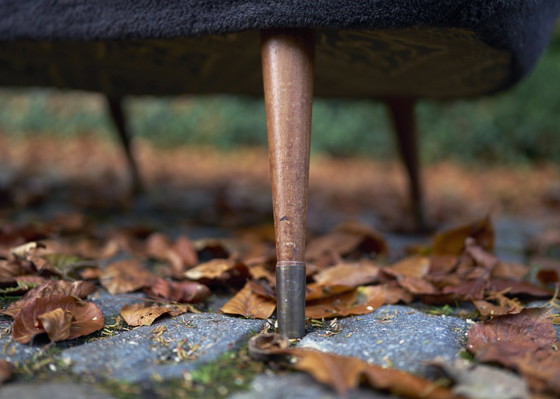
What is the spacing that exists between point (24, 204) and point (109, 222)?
1.35 ft

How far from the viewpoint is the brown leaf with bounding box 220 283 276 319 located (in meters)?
1.02

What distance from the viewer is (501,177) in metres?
4.18

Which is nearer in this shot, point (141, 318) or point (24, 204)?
point (141, 318)

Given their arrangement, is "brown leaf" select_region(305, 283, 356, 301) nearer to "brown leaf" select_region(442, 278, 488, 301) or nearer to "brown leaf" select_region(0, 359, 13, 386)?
"brown leaf" select_region(442, 278, 488, 301)

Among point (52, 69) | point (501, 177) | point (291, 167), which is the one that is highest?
point (52, 69)

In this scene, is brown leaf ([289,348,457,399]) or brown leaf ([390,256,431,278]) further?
brown leaf ([390,256,431,278])

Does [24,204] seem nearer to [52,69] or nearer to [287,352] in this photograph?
[52,69]

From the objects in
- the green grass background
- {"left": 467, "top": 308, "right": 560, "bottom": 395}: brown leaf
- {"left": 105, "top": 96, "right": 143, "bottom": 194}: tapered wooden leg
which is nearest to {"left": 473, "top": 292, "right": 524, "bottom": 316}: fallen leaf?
{"left": 467, "top": 308, "right": 560, "bottom": 395}: brown leaf

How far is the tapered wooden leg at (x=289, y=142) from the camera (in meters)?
0.94

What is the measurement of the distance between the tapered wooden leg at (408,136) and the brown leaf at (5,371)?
151 centimetres

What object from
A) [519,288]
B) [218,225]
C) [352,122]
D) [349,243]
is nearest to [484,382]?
[519,288]

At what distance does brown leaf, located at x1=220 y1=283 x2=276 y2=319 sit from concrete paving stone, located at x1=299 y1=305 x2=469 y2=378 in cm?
11

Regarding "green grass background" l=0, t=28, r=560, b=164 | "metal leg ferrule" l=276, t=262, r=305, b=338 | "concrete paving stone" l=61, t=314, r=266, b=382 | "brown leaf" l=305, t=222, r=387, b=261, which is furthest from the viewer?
"green grass background" l=0, t=28, r=560, b=164

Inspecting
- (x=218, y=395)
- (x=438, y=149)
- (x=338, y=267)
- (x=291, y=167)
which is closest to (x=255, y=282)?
(x=338, y=267)
